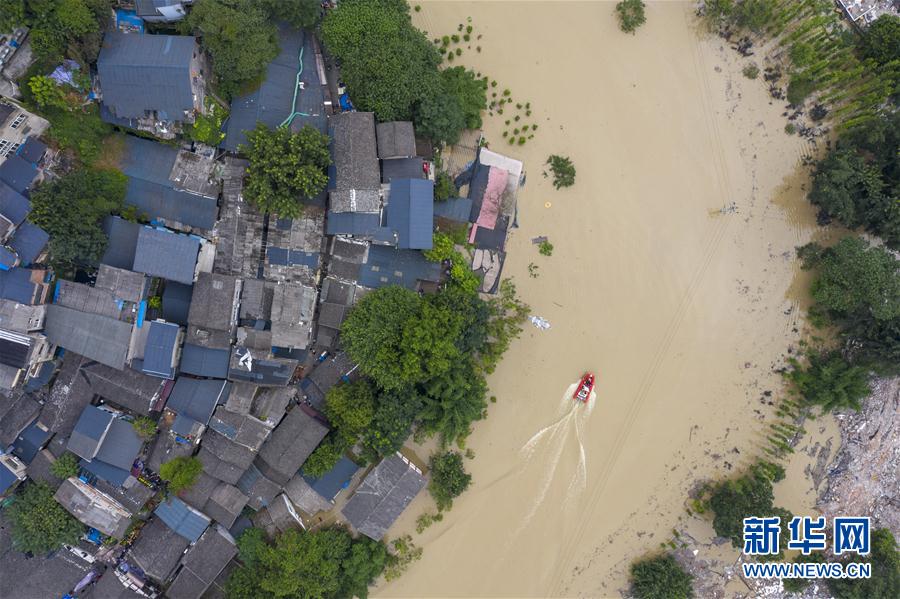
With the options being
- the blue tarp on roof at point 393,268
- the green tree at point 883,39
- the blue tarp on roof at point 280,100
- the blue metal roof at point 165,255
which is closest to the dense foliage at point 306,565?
the blue tarp on roof at point 393,268

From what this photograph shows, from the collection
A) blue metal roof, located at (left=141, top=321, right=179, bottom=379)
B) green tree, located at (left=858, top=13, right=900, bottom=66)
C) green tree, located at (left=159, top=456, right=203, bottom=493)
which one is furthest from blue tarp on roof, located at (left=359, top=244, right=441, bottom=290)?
green tree, located at (left=858, top=13, right=900, bottom=66)

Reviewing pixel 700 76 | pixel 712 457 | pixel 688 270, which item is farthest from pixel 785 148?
pixel 712 457

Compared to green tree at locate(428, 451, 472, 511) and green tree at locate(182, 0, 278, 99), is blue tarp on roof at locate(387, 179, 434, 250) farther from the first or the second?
green tree at locate(428, 451, 472, 511)

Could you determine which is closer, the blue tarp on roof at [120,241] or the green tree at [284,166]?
the green tree at [284,166]

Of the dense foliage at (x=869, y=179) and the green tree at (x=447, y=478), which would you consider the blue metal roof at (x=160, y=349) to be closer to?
the green tree at (x=447, y=478)

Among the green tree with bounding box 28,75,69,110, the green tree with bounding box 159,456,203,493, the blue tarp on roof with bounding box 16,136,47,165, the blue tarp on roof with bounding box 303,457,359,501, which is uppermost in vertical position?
the green tree with bounding box 28,75,69,110

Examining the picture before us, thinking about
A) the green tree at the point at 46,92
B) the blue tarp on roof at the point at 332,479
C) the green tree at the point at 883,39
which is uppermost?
the green tree at the point at 883,39

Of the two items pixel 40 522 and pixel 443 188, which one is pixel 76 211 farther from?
pixel 443 188
